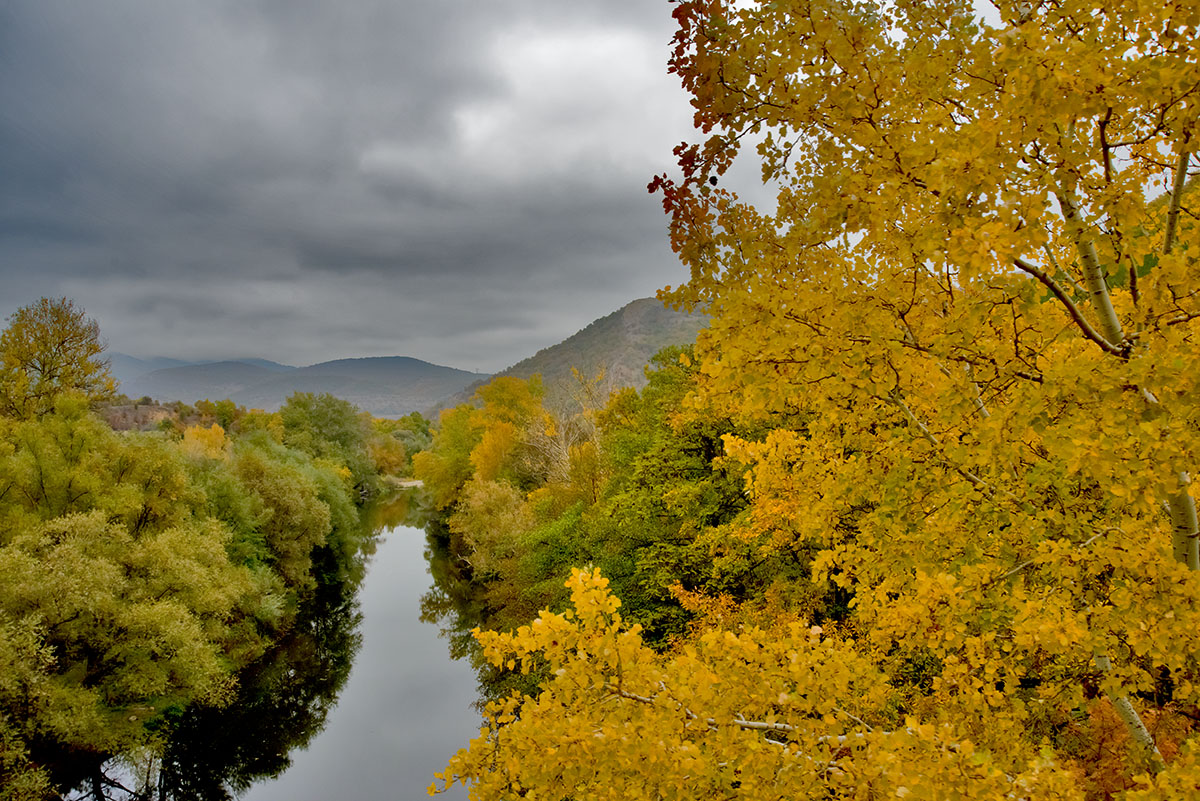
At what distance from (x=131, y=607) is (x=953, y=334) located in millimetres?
19377

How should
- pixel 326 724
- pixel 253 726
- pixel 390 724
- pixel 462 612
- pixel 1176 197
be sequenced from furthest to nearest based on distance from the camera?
pixel 462 612 → pixel 390 724 → pixel 326 724 → pixel 253 726 → pixel 1176 197

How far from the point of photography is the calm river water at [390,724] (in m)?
16.7

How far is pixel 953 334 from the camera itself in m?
2.97

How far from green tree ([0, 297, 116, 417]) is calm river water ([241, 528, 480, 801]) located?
1511cm

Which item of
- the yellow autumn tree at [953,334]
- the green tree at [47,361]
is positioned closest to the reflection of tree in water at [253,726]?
the green tree at [47,361]

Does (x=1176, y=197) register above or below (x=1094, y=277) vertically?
above

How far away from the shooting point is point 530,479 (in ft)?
119

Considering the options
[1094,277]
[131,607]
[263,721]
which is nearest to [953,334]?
[1094,277]

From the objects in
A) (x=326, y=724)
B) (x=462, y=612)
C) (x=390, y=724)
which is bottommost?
(x=390, y=724)

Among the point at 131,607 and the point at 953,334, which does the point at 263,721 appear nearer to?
the point at 131,607

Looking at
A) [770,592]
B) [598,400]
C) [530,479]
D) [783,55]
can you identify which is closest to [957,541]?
[783,55]

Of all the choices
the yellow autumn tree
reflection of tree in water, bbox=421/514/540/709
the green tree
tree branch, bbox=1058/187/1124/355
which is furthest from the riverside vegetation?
tree branch, bbox=1058/187/1124/355

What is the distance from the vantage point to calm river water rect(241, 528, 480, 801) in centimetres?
1669

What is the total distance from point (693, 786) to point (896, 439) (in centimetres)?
247
